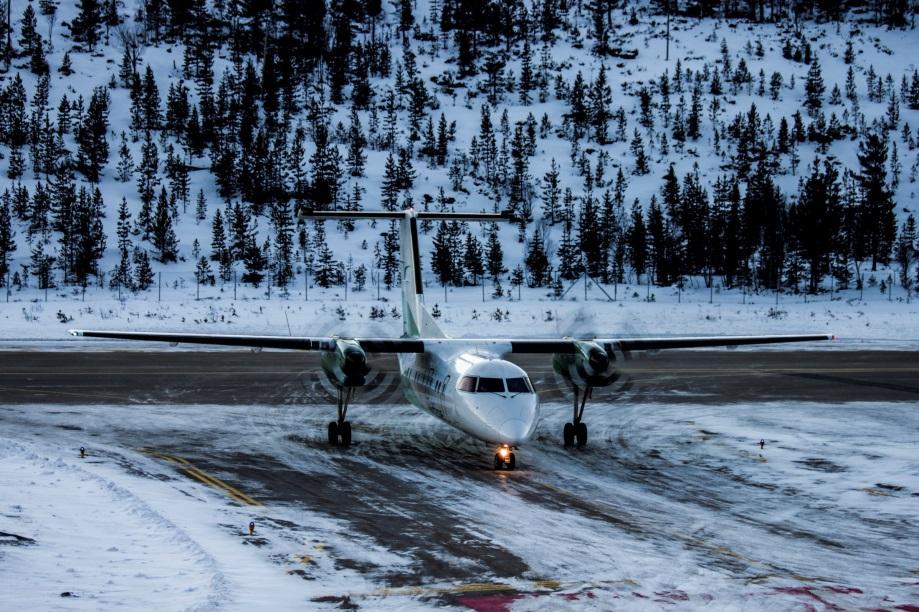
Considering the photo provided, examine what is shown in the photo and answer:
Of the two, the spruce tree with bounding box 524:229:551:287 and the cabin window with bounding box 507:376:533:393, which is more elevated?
the spruce tree with bounding box 524:229:551:287

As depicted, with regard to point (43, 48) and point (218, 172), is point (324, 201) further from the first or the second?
point (43, 48)

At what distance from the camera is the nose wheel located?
1938 cm

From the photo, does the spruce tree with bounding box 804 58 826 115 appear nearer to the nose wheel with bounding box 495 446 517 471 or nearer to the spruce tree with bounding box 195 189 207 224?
the spruce tree with bounding box 195 189 207 224

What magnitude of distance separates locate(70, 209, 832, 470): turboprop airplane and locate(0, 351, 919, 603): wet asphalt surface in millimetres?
957

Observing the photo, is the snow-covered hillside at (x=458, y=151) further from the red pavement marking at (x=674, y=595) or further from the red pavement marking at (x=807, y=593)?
the red pavement marking at (x=807, y=593)

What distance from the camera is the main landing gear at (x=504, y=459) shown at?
19.4 meters

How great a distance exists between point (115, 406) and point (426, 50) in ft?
356

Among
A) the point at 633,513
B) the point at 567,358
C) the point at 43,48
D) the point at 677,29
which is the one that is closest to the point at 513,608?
the point at 633,513

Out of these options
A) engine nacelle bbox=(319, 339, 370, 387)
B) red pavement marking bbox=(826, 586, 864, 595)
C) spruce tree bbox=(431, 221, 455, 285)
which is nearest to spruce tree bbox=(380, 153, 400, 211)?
spruce tree bbox=(431, 221, 455, 285)

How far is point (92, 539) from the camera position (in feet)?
40.7

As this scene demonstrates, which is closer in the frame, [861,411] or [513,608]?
[513,608]

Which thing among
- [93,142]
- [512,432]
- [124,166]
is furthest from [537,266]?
[512,432]

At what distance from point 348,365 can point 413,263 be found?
6.70 m

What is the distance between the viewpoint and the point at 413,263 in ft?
87.8
